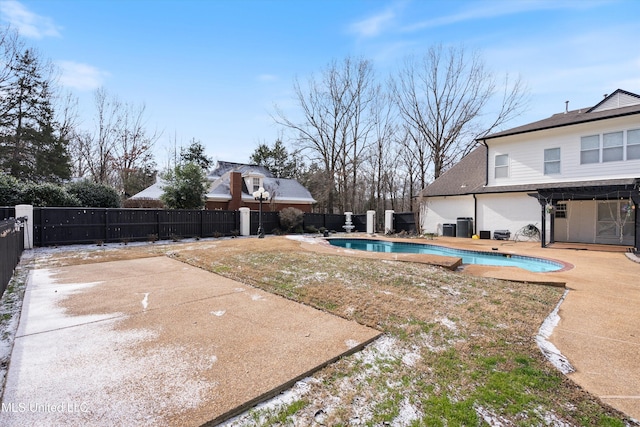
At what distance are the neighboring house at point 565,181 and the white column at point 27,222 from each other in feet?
56.6

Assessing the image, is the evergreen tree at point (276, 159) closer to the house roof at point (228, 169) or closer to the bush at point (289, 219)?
the house roof at point (228, 169)

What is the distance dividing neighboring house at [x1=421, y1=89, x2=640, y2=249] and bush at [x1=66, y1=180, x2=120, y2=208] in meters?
16.1

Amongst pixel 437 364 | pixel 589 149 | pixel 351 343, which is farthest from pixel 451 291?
pixel 589 149

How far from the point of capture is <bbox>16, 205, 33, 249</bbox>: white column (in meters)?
9.27

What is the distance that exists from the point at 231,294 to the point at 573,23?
12.2m

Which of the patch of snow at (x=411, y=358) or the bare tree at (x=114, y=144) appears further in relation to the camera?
the bare tree at (x=114, y=144)

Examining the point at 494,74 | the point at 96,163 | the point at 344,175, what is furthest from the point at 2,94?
the point at 494,74

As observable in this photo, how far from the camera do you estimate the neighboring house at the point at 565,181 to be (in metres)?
10.5

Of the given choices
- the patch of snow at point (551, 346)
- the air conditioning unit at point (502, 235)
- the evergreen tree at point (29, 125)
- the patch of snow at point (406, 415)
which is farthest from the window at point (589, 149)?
the evergreen tree at point (29, 125)

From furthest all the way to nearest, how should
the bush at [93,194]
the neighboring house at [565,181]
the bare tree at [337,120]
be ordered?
the bare tree at [337,120] < the bush at [93,194] < the neighboring house at [565,181]

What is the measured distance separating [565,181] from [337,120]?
16277 mm

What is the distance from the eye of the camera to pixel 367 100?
76.6 ft

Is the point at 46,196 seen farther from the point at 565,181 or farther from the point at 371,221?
the point at 565,181

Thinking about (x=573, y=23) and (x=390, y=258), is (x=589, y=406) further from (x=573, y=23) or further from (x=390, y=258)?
(x=573, y=23)
